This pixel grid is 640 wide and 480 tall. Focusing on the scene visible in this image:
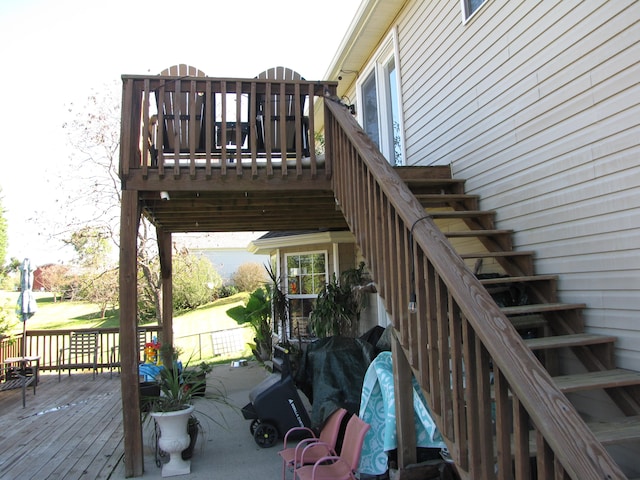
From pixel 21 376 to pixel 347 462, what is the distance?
25.2 ft

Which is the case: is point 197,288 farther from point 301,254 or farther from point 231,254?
point 301,254

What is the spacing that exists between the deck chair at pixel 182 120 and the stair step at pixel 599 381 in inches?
142

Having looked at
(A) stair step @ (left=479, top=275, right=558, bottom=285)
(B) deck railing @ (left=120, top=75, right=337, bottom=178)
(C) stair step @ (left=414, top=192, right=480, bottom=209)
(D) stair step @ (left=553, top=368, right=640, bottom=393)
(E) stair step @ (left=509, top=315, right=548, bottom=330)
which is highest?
(B) deck railing @ (left=120, top=75, right=337, bottom=178)

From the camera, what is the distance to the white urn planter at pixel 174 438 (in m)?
4.19

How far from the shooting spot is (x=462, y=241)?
4.84 meters

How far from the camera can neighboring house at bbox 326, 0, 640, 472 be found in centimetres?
271

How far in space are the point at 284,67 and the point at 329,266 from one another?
14.7 ft

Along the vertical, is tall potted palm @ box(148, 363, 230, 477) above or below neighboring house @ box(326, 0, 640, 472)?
below

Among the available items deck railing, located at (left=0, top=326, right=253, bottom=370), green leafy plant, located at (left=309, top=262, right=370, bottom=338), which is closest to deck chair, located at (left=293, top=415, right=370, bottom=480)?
green leafy plant, located at (left=309, top=262, right=370, bottom=338)

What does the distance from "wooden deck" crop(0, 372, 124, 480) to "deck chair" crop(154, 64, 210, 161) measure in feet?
10.4

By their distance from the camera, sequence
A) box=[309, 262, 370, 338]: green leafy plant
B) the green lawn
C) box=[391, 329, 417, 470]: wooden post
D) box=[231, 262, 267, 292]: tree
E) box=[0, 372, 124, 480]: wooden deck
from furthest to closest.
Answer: box=[231, 262, 267, 292]: tree, the green lawn, box=[309, 262, 370, 338]: green leafy plant, box=[0, 372, 124, 480]: wooden deck, box=[391, 329, 417, 470]: wooden post

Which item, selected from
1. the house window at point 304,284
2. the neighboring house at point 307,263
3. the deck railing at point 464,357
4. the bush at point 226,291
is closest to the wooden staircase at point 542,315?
the deck railing at point 464,357

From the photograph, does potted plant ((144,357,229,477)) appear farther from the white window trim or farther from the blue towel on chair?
the white window trim

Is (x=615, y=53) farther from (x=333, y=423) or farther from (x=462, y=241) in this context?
(x=333, y=423)
